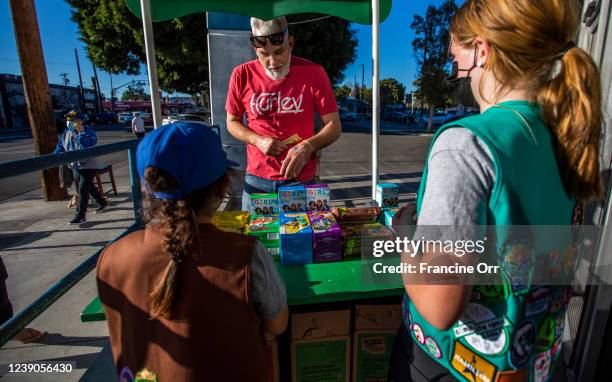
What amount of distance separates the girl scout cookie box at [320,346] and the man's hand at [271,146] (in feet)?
3.02

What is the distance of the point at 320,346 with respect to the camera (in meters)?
1.75

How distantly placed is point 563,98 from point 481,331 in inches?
23.7

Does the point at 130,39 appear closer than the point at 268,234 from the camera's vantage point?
No

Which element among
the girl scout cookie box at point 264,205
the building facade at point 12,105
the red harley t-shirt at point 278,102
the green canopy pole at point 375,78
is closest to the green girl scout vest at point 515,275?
the girl scout cookie box at point 264,205

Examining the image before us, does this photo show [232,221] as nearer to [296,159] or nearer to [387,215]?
[296,159]

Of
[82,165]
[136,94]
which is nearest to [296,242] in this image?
[82,165]

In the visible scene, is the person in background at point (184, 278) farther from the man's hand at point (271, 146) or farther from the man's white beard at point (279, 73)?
the man's white beard at point (279, 73)

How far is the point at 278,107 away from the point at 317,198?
645mm

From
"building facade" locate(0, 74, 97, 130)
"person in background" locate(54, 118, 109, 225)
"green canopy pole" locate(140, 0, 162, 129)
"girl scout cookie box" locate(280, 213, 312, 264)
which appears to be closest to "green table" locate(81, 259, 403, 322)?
"girl scout cookie box" locate(280, 213, 312, 264)

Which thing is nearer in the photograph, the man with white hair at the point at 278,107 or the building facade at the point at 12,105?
the man with white hair at the point at 278,107

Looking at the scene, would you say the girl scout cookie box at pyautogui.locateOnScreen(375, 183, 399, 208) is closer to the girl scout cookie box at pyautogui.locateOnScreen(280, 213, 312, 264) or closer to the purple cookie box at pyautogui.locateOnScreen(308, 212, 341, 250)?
the purple cookie box at pyautogui.locateOnScreen(308, 212, 341, 250)

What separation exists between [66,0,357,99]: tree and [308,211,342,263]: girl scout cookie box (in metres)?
12.7

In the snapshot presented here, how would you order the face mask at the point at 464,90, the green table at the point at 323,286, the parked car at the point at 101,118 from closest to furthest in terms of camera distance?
the face mask at the point at 464,90, the green table at the point at 323,286, the parked car at the point at 101,118

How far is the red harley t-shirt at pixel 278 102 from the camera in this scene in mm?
2117
